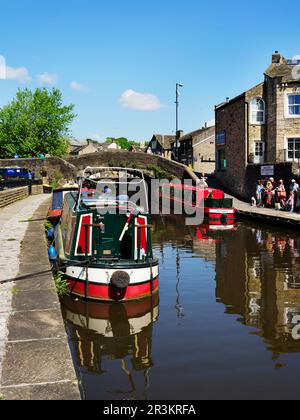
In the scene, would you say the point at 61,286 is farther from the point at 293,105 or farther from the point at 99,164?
the point at 99,164

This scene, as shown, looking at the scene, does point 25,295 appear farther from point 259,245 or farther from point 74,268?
point 259,245

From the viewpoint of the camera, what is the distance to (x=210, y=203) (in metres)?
25.4

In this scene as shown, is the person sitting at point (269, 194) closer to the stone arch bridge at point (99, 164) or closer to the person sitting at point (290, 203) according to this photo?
the person sitting at point (290, 203)

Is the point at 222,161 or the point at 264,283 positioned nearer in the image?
the point at 264,283

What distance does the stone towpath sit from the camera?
434 centimetres

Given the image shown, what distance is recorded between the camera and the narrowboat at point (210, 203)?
80.7ft

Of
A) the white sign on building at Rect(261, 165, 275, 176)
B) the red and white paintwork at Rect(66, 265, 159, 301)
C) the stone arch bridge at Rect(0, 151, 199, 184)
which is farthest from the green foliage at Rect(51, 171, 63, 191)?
the red and white paintwork at Rect(66, 265, 159, 301)

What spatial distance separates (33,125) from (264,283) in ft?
159

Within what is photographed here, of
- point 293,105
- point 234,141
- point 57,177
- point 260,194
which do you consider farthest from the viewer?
point 57,177

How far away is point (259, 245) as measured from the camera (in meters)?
17.5

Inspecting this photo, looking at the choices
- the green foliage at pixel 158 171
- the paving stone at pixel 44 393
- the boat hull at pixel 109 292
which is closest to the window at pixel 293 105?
the green foliage at pixel 158 171

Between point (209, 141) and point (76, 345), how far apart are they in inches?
1916

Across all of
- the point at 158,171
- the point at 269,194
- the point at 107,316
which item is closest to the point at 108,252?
the point at 107,316

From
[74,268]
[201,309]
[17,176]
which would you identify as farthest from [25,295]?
[17,176]
